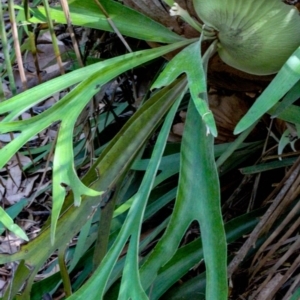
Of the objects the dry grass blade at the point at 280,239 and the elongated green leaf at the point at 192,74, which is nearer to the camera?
the elongated green leaf at the point at 192,74

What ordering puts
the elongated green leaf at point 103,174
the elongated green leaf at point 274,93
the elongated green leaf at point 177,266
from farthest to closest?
the elongated green leaf at point 177,266 → the elongated green leaf at point 103,174 → the elongated green leaf at point 274,93

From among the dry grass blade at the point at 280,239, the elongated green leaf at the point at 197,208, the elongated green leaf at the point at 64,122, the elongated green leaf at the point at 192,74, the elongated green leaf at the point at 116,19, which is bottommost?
the dry grass blade at the point at 280,239

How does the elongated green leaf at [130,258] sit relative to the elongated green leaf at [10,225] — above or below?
below

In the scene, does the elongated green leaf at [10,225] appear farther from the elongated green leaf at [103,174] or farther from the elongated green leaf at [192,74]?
the elongated green leaf at [192,74]

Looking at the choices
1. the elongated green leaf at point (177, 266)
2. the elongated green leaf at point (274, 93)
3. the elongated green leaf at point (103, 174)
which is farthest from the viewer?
the elongated green leaf at point (177, 266)

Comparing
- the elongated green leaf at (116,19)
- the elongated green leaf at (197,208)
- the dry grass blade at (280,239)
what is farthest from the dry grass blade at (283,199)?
the elongated green leaf at (116,19)

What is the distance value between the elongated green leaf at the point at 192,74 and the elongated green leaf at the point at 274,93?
1.7 inches

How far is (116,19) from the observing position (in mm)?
883

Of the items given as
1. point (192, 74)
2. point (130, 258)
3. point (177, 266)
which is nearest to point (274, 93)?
point (192, 74)

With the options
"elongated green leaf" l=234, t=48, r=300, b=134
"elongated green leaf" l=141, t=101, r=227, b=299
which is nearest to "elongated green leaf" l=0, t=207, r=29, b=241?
"elongated green leaf" l=141, t=101, r=227, b=299

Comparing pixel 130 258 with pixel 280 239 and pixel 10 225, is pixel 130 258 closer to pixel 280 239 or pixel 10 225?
pixel 10 225

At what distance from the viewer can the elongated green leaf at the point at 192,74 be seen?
672mm

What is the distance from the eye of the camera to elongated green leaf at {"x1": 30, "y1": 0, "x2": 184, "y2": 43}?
0.85 metres

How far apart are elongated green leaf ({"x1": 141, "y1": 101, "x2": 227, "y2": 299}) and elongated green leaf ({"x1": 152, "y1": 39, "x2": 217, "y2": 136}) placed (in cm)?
4
